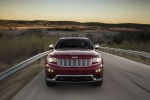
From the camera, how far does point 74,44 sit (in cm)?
1109

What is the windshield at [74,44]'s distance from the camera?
10.8 m

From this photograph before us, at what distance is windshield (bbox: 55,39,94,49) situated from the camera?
10766 millimetres

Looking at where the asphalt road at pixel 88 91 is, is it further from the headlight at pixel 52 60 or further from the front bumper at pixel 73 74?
the headlight at pixel 52 60

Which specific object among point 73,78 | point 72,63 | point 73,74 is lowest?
point 73,78

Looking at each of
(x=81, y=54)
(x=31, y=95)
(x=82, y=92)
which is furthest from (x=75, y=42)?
(x=31, y=95)

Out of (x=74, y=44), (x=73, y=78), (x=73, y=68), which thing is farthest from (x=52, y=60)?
(x=74, y=44)

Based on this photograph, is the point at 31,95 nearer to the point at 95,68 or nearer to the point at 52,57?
the point at 52,57

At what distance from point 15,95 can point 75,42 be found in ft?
12.7

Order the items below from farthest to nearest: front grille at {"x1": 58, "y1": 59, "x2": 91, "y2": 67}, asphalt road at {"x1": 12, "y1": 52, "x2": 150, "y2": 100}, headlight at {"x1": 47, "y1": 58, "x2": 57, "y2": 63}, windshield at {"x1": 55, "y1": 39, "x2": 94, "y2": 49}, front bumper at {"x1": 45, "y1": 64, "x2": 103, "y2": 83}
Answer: windshield at {"x1": 55, "y1": 39, "x2": 94, "y2": 49}, headlight at {"x1": 47, "y1": 58, "x2": 57, "y2": 63}, front grille at {"x1": 58, "y1": 59, "x2": 91, "y2": 67}, front bumper at {"x1": 45, "y1": 64, "x2": 103, "y2": 83}, asphalt road at {"x1": 12, "y1": 52, "x2": 150, "y2": 100}

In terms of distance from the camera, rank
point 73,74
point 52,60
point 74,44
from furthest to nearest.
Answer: point 74,44, point 52,60, point 73,74

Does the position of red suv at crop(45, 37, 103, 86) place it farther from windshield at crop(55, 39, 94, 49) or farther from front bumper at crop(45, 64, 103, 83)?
windshield at crop(55, 39, 94, 49)

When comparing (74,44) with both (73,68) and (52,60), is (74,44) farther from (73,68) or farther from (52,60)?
(73,68)

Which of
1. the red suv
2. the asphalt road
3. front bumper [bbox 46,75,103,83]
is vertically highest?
the red suv

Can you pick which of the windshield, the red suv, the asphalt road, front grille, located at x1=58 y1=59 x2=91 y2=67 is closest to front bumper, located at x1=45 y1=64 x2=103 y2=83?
the red suv
